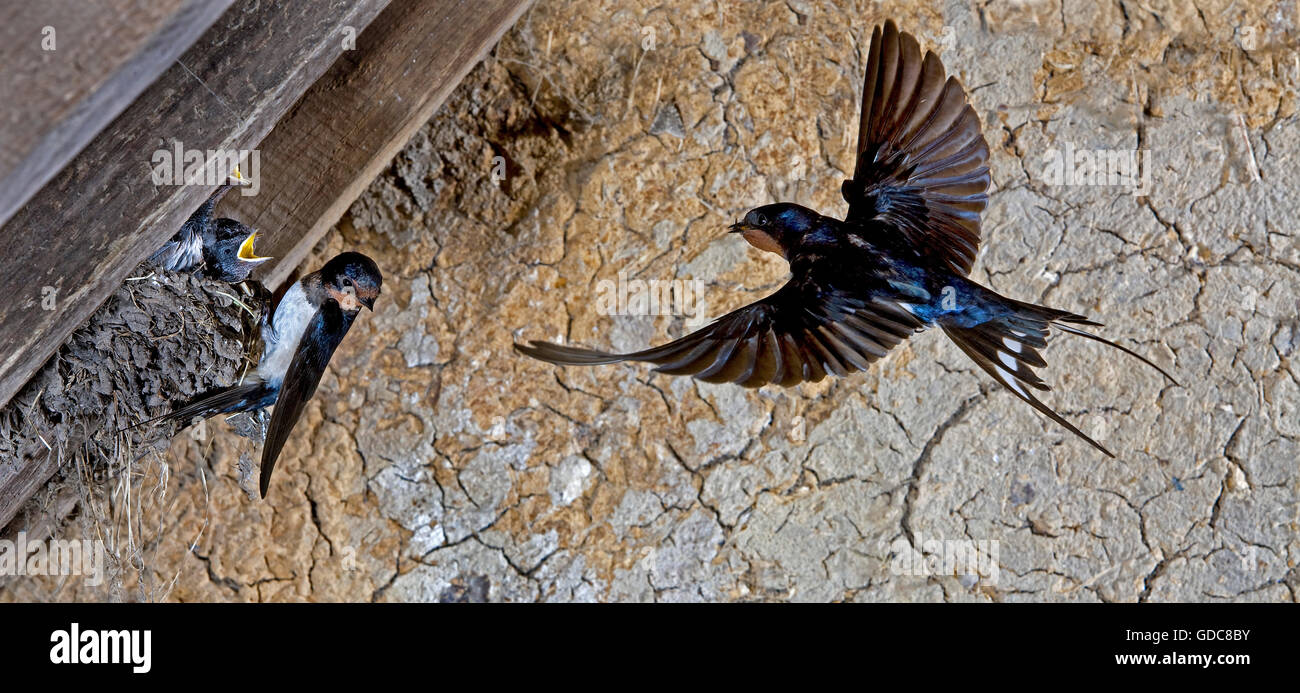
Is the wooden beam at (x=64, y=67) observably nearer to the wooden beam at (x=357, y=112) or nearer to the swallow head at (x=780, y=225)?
the wooden beam at (x=357, y=112)

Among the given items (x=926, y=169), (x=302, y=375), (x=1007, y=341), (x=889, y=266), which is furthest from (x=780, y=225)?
(x=302, y=375)

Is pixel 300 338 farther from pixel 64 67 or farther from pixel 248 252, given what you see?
pixel 64 67

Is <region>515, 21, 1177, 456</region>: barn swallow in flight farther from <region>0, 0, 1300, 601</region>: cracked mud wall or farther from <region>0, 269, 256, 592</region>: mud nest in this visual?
<region>0, 269, 256, 592</region>: mud nest

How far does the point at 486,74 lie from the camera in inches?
105

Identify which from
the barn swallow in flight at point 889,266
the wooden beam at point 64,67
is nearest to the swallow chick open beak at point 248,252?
the wooden beam at point 64,67

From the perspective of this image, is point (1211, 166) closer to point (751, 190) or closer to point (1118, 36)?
point (1118, 36)

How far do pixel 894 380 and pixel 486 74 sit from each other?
136 centimetres

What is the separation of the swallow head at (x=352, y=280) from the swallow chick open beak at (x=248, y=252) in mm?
132

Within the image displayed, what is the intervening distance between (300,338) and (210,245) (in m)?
0.27

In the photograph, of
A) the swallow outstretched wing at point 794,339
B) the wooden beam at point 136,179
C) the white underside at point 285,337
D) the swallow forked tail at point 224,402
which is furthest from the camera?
the white underside at point 285,337

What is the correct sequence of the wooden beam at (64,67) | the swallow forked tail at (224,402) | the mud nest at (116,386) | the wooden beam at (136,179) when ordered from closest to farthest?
the wooden beam at (64,67)
the wooden beam at (136,179)
the mud nest at (116,386)
the swallow forked tail at (224,402)

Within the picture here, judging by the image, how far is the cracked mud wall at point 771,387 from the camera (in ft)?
8.78

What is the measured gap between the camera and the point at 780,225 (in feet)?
6.36

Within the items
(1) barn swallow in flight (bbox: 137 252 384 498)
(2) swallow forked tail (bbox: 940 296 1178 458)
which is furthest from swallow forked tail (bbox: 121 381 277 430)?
(2) swallow forked tail (bbox: 940 296 1178 458)
